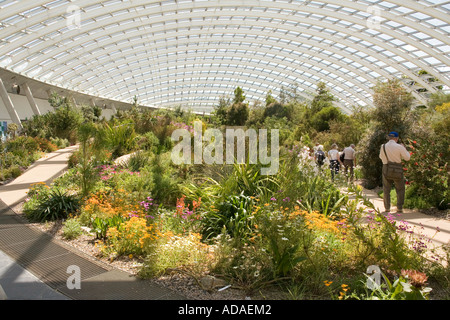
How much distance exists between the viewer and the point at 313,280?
3.09 m

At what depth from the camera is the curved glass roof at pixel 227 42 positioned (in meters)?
19.1

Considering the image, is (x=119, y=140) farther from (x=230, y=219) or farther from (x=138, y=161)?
(x=230, y=219)

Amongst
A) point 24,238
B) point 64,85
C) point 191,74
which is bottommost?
point 24,238

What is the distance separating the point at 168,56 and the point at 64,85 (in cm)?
1078

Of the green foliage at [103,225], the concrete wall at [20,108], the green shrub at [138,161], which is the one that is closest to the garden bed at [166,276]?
the green foliage at [103,225]

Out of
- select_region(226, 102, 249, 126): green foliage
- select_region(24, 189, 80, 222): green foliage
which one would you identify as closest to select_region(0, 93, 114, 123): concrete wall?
select_region(226, 102, 249, 126): green foliage

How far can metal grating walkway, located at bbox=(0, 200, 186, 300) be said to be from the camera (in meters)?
3.02

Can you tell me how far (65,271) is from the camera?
11.8 feet

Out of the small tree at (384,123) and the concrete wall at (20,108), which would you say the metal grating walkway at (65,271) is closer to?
the small tree at (384,123)

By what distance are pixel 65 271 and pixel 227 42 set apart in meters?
31.9
